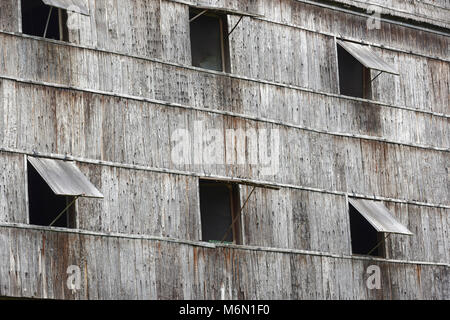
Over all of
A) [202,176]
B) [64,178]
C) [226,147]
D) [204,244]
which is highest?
[226,147]

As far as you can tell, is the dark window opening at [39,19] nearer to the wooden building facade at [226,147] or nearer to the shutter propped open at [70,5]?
the wooden building facade at [226,147]

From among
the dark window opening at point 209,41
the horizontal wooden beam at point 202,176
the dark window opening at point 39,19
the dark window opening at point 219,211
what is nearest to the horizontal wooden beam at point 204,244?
the dark window opening at point 219,211

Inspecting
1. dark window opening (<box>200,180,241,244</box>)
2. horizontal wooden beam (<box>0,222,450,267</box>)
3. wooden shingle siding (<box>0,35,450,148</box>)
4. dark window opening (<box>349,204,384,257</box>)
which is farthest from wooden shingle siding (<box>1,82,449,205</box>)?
horizontal wooden beam (<box>0,222,450,267</box>)

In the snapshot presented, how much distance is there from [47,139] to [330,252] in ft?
23.1

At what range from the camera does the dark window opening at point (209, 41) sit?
990 inches

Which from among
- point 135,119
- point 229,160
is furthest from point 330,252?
point 135,119

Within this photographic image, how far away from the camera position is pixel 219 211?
24453mm

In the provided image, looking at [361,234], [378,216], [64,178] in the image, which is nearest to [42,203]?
[64,178]

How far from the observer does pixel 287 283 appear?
24.6 metres

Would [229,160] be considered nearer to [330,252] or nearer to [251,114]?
[251,114]

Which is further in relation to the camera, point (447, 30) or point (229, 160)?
point (447, 30)

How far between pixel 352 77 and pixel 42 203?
839 centimetres

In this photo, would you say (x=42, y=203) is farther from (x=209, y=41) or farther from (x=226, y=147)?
(x=209, y=41)

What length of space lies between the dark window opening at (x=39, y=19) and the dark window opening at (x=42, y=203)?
2810mm
